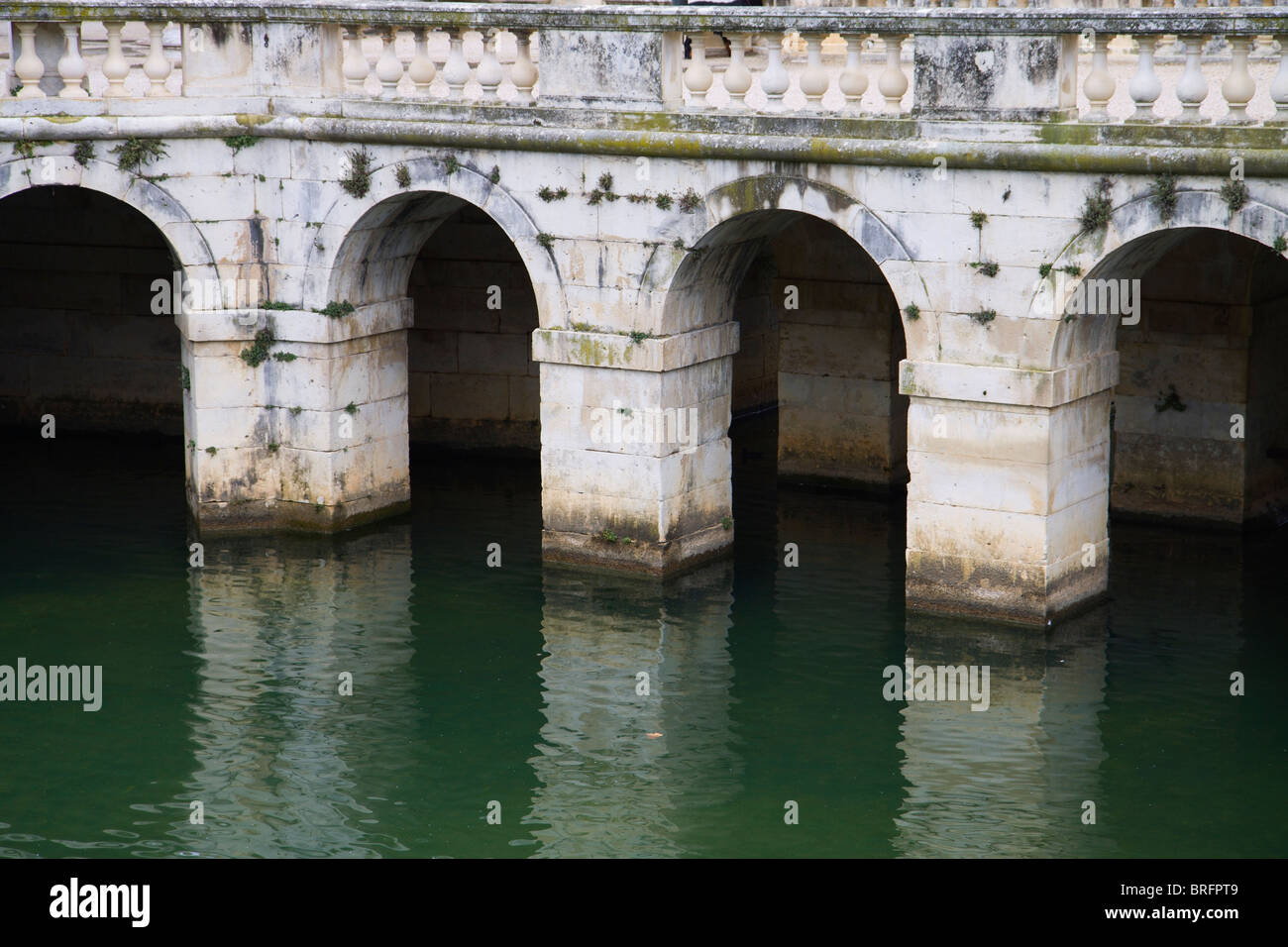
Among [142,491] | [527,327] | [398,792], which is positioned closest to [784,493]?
[527,327]

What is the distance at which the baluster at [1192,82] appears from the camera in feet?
44.2

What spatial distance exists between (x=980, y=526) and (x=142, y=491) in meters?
9.15

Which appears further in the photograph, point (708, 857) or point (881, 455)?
point (881, 455)

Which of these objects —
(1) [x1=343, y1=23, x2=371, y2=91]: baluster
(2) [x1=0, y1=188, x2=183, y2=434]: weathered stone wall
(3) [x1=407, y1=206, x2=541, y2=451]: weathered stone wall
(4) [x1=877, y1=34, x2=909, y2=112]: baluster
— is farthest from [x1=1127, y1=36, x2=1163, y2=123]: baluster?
(2) [x1=0, y1=188, x2=183, y2=434]: weathered stone wall

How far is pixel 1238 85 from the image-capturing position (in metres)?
13.3

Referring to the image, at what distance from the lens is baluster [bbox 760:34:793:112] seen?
15.1m

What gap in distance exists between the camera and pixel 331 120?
55.6 ft

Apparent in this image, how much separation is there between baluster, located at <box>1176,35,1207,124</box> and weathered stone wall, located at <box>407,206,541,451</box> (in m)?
8.97

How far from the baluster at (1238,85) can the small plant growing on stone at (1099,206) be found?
97 cm

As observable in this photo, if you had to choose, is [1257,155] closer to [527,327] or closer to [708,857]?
[708,857]

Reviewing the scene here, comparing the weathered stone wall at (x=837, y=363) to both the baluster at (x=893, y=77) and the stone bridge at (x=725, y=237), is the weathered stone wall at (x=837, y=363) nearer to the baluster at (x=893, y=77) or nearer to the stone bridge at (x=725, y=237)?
the stone bridge at (x=725, y=237)

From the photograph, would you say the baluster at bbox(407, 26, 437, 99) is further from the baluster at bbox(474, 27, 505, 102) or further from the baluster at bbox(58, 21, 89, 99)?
the baluster at bbox(58, 21, 89, 99)

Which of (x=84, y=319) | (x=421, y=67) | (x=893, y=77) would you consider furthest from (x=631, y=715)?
(x=84, y=319)

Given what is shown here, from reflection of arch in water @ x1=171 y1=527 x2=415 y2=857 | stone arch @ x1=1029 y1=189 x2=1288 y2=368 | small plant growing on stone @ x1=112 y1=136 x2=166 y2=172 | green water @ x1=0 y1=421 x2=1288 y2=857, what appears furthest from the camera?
small plant growing on stone @ x1=112 y1=136 x2=166 y2=172
